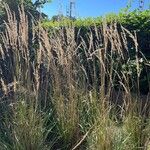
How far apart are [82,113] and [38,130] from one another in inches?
31.1

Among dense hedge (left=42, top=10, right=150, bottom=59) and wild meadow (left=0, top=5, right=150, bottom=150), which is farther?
dense hedge (left=42, top=10, right=150, bottom=59)

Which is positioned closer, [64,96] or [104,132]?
[104,132]

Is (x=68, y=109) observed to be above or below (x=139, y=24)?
below

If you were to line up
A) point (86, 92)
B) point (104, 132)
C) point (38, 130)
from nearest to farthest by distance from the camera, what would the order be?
1. point (104, 132)
2. point (38, 130)
3. point (86, 92)

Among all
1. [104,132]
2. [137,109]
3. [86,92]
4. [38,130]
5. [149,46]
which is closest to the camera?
[104,132]

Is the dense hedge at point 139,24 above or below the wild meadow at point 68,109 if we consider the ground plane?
above

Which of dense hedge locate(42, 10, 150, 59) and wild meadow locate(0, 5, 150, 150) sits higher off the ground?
dense hedge locate(42, 10, 150, 59)

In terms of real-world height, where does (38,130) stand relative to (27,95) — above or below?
below

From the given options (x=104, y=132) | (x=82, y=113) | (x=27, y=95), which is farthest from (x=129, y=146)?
(x=27, y=95)

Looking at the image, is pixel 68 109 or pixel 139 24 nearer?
pixel 68 109

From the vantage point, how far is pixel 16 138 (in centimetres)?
473

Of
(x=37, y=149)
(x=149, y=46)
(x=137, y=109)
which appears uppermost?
(x=149, y=46)

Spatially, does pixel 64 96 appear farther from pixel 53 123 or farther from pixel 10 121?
pixel 10 121

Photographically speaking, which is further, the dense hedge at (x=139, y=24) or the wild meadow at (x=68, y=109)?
the dense hedge at (x=139, y=24)
